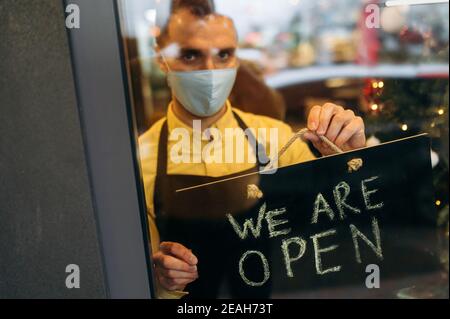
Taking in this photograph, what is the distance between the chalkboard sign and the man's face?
1.87 feet

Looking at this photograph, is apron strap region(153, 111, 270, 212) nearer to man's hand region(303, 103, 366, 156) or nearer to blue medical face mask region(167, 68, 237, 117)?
blue medical face mask region(167, 68, 237, 117)

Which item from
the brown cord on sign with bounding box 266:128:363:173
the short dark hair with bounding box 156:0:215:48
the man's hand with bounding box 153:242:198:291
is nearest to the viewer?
the short dark hair with bounding box 156:0:215:48

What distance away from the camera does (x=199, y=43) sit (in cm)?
232

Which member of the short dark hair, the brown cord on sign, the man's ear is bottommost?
the brown cord on sign

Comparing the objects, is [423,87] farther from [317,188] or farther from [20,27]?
[20,27]

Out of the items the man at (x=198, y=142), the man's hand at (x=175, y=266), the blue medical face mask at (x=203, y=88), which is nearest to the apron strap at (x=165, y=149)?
the man at (x=198, y=142)

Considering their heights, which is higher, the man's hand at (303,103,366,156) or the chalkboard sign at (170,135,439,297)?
the man's hand at (303,103,366,156)

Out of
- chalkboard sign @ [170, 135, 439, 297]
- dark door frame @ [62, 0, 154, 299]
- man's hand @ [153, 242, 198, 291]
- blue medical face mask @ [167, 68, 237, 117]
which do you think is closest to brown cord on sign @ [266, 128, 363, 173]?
chalkboard sign @ [170, 135, 439, 297]

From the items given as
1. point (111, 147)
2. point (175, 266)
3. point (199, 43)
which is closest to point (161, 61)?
point (199, 43)

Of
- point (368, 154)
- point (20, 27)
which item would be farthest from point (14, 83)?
point (368, 154)

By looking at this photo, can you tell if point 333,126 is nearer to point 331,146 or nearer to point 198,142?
point 331,146

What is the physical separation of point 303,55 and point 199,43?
0.53m

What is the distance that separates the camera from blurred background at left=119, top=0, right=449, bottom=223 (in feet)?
7.76

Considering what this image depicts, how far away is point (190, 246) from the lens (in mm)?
2533
